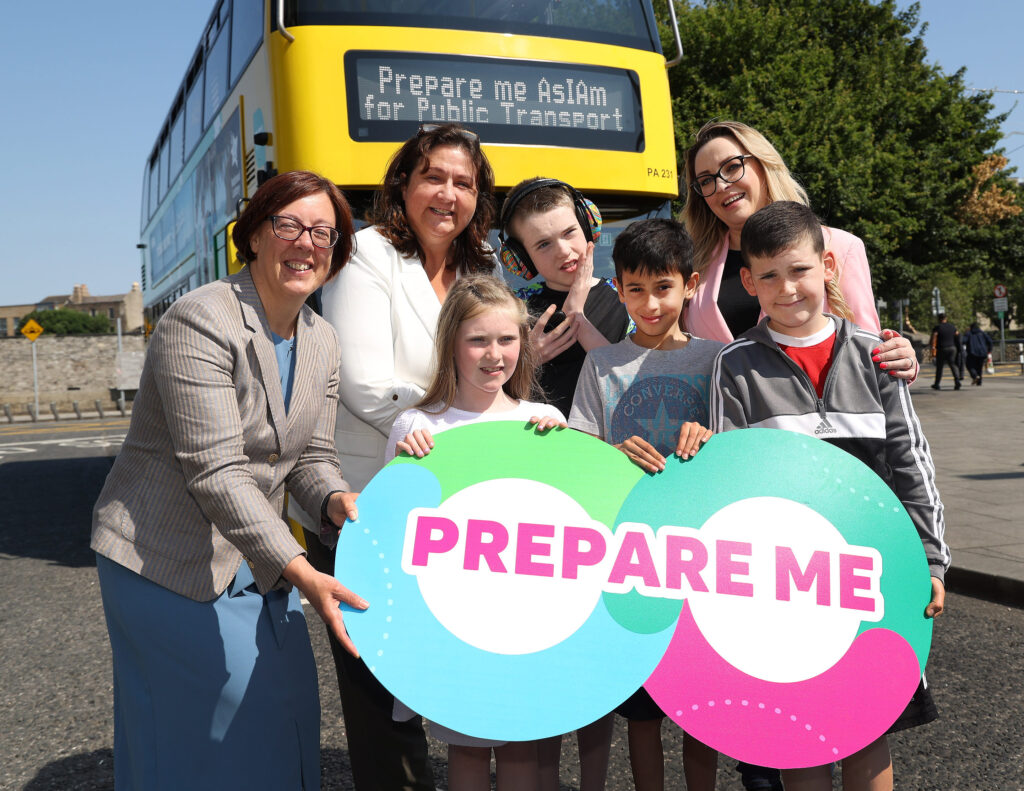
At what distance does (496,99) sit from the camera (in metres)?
5.64

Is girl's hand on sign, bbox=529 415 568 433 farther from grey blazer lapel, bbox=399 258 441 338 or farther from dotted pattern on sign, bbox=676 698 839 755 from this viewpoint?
dotted pattern on sign, bbox=676 698 839 755

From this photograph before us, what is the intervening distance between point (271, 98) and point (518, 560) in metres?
4.40

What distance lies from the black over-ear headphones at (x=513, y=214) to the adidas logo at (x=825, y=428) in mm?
1004

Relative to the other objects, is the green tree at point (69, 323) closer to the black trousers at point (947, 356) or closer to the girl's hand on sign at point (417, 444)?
the black trousers at point (947, 356)

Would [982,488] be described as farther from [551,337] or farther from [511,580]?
[511,580]

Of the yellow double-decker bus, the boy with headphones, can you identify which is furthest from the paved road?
the yellow double-decker bus

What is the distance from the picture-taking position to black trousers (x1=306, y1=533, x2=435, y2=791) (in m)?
2.53

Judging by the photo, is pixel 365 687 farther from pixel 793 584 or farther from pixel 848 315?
pixel 848 315

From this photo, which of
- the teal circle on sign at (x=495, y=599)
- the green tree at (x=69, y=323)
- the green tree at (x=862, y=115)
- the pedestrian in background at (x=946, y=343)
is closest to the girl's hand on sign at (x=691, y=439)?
the teal circle on sign at (x=495, y=599)

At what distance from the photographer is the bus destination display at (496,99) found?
17.6 ft

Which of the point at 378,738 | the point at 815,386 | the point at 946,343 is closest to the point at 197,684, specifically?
the point at 378,738

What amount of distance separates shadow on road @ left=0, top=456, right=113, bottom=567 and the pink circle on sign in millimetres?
6724

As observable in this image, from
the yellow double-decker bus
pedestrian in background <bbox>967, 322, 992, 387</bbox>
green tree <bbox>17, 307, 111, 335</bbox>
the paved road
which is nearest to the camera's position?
the paved road

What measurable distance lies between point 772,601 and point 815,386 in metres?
0.60
